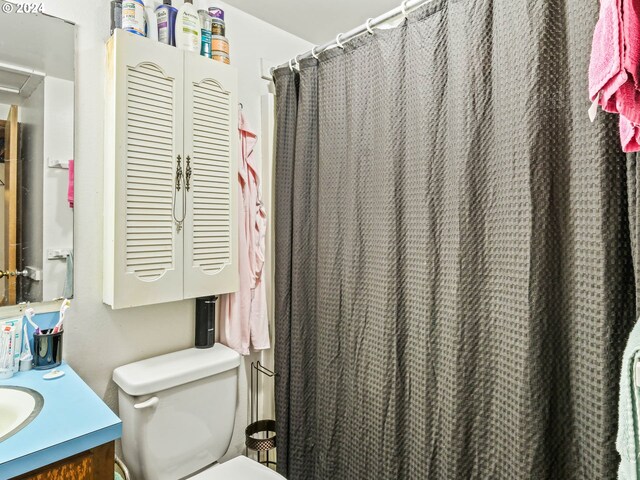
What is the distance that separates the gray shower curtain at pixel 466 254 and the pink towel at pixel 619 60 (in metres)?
0.23

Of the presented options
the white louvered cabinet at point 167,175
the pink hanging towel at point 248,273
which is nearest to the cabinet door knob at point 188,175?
the white louvered cabinet at point 167,175

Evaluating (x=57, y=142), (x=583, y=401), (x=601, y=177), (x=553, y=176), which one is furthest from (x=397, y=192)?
(x=57, y=142)

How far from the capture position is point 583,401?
93 cm

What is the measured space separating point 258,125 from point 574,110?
1.39 metres

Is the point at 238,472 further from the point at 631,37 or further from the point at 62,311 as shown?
the point at 631,37

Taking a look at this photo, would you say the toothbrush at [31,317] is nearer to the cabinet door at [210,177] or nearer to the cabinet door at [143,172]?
the cabinet door at [143,172]

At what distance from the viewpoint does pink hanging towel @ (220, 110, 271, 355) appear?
5.71ft

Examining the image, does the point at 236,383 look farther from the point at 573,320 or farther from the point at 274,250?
the point at 573,320

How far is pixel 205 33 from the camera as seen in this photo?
5.14 ft

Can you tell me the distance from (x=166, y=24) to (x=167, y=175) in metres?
0.58

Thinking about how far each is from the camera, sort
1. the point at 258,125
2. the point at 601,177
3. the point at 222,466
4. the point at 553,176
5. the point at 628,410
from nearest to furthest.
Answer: the point at 628,410, the point at 601,177, the point at 553,176, the point at 222,466, the point at 258,125

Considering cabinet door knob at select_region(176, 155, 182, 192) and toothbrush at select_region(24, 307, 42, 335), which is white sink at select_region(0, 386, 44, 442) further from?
cabinet door knob at select_region(176, 155, 182, 192)

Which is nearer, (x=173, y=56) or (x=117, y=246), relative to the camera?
(x=117, y=246)

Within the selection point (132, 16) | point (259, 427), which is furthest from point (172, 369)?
point (132, 16)
